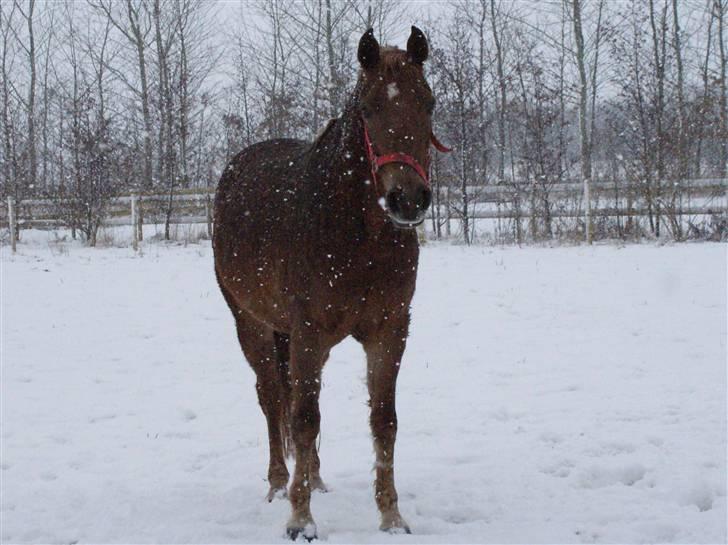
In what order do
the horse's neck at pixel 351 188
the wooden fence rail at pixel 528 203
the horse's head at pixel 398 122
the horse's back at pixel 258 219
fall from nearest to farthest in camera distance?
the horse's head at pixel 398 122, the horse's neck at pixel 351 188, the horse's back at pixel 258 219, the wooden fence rail at pixel 528 203

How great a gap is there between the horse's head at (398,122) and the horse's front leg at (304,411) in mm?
759

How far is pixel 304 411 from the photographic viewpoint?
322 centimetres

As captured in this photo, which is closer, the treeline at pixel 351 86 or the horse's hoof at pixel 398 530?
the horse's hoof at pixel 398 530

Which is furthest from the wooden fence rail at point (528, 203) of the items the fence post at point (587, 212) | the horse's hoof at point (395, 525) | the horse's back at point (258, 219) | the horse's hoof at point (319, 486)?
the horse's hoof at point (395, 525)

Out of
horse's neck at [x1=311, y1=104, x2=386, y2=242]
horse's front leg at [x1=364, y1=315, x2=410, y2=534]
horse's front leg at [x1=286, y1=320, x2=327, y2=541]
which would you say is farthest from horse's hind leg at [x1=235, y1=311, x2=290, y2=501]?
horse's neck at [x1=311, y1=104, x2=386, y2=242]

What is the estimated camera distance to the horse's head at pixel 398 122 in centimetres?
254

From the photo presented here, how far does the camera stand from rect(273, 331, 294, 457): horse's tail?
13.0ft

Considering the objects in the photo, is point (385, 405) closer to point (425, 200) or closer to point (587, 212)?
point (425, 200)

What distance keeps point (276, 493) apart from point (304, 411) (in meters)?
0.79

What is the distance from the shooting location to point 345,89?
59.6 ft

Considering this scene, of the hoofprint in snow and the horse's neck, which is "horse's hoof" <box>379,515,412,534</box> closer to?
the hoofprint in snow

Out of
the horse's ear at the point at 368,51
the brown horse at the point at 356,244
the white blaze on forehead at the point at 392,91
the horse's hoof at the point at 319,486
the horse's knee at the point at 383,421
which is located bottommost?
the horse's hoof at the point at 319,486

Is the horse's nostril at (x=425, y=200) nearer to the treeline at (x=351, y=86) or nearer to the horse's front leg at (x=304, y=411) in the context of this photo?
the horse's front leg at (x=304, y=411)

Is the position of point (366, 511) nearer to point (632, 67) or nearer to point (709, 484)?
point (709, 484)
